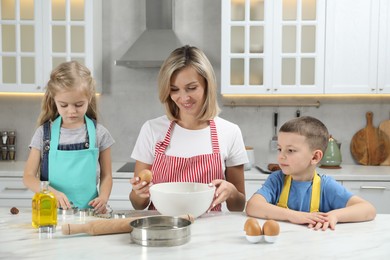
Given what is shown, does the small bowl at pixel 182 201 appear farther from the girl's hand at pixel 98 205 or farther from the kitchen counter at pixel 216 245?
the girl's hand at pixel 98 205

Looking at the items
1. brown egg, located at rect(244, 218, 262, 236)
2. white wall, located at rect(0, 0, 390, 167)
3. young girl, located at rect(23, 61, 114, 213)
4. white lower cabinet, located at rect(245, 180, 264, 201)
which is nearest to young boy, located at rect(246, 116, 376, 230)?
brown egg, located at rect(244, 218, 262, 236)

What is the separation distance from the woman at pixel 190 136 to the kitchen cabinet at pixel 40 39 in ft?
5.92

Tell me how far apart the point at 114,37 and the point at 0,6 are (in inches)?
34.5

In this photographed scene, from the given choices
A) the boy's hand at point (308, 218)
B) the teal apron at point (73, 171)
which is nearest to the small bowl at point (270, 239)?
the boy's hand at point (308, 218)

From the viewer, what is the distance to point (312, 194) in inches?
72.9

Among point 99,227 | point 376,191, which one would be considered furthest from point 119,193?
point 99,227

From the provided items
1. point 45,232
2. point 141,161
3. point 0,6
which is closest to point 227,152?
point 141,161

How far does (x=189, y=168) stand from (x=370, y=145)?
238cm

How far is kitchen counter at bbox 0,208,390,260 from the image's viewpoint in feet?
4.39

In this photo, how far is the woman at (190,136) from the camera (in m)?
2.02

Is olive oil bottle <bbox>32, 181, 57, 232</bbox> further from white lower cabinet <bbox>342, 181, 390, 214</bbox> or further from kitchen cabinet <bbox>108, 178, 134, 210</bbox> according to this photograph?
white lower cabinet <bbox>342, 181, 390, 214</bbox>

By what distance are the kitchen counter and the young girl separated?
432mm

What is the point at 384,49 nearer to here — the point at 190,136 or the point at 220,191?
the point at 190,136

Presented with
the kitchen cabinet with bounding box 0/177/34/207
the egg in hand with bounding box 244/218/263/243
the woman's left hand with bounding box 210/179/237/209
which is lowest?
the kitchen cabinet with bounding box 0/177/34/207
